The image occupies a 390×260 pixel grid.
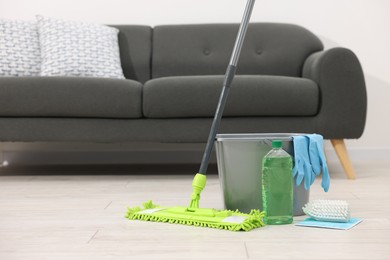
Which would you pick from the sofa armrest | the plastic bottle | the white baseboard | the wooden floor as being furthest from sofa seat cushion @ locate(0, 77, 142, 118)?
the white baseboard

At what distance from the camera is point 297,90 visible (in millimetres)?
2869

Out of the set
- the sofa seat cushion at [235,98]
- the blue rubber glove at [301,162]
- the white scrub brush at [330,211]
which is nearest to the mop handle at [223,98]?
the blue rubber glove at [301,162]

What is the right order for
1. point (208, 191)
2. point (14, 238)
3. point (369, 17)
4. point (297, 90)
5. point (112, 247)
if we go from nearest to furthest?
point (112, 247) → point (14, 238) → point (208, 191) → point (297, 90) → point (369, 17)

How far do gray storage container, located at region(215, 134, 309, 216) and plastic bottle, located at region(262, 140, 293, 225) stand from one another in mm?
71

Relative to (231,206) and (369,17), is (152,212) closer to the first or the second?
(231,206)

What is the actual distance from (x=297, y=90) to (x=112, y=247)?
1671 mm

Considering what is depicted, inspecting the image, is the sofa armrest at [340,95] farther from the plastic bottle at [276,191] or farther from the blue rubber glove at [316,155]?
the plastic bottle at [276,191]

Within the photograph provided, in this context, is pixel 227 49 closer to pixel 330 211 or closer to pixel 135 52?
pixel 135 52

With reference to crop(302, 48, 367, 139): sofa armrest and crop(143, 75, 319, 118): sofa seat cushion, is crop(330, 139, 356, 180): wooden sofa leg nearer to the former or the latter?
crop(302, 48, 367, 139): sofa armrest

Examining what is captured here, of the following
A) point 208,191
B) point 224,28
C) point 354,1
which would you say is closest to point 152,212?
point 208,191

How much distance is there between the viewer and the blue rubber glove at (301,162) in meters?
1.78

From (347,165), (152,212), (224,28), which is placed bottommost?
(347,165)

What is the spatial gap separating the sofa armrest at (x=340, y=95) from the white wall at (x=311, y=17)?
986 millimetres

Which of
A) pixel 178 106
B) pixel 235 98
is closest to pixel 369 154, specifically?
pixel 235 98
